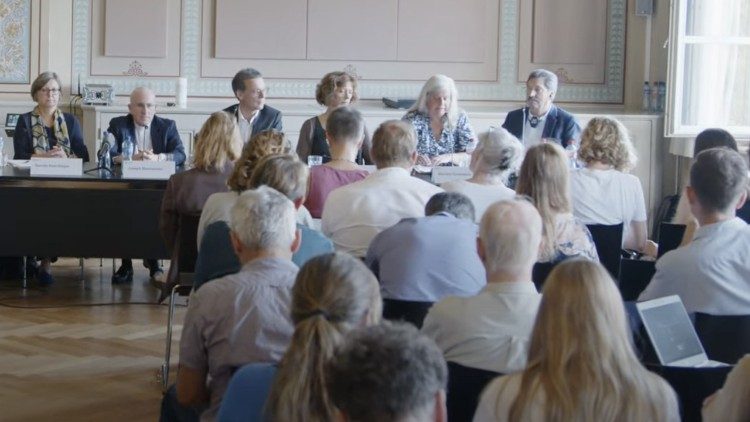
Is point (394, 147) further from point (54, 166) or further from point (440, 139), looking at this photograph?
point (54, 166)

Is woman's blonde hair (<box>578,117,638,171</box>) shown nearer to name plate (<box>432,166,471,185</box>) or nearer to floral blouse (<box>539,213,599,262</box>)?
name plate (<box>432,166,471,185</box>)

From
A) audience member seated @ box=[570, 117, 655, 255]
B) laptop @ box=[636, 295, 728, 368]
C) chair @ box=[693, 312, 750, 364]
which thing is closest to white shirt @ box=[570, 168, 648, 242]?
audience member seated @ box=[570, 117, 655, 255]

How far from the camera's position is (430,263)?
3.48 m

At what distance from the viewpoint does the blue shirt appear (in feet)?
11.4

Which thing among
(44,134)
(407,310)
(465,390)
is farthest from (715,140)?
(44,134)

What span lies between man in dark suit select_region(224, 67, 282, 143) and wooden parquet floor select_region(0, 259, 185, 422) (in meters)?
1.13

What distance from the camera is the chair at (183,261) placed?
4.82 m

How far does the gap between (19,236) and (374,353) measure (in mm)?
4997

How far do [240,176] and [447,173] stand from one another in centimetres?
171

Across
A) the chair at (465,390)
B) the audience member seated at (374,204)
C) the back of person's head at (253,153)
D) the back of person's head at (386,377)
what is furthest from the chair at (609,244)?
the back of person's head at (386,377)

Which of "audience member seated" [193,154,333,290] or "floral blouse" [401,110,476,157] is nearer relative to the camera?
"audience member seated" [193,154,333,290]

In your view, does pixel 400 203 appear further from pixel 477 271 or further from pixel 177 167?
pixel 177 167

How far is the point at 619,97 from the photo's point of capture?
29.7 feet

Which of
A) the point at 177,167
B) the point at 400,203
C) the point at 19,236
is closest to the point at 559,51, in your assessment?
the point at 177,167
